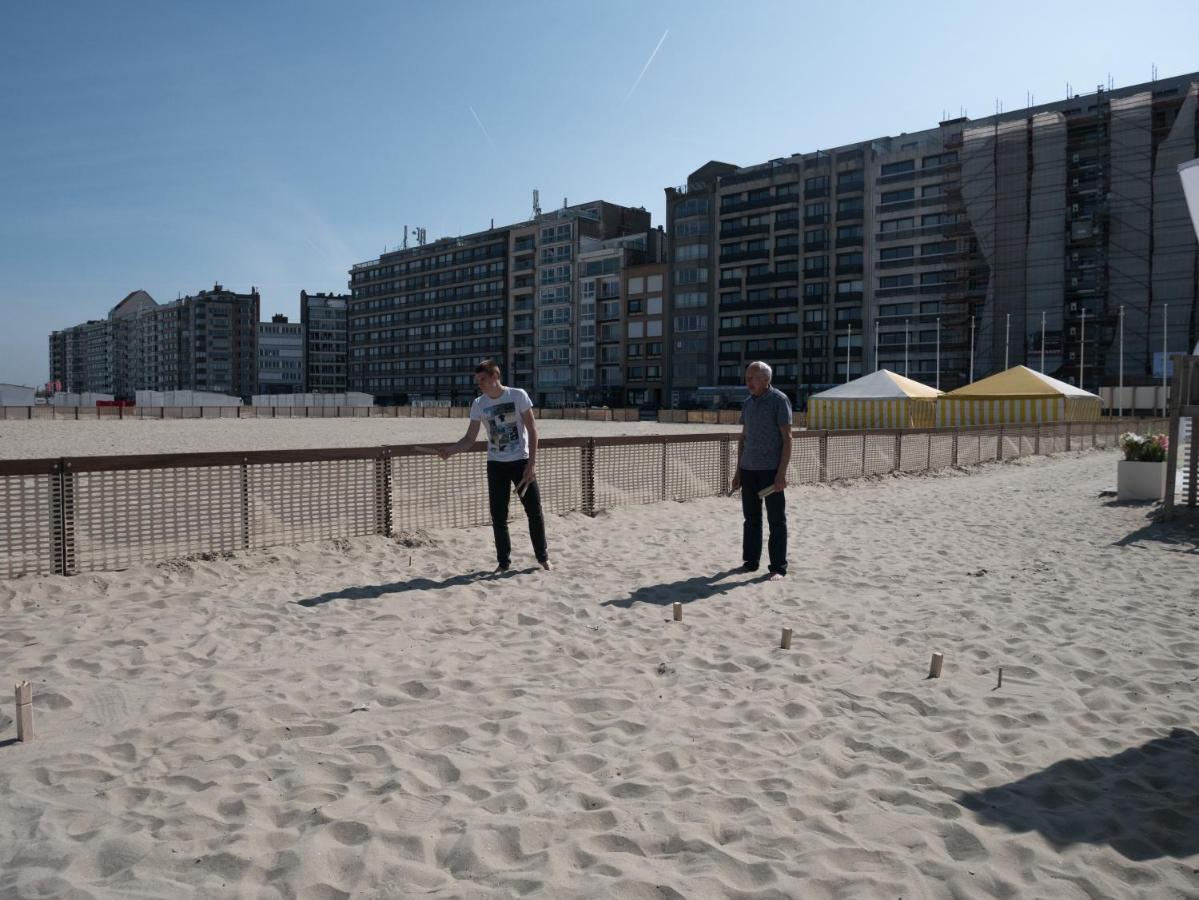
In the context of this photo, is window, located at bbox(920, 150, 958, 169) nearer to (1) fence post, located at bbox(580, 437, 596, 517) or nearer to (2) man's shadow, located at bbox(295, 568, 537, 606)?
(1) fence post, located at bbox(580, 437, 596, 517)

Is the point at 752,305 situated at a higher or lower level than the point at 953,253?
lower

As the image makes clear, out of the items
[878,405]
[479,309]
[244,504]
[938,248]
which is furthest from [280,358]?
[244,504]

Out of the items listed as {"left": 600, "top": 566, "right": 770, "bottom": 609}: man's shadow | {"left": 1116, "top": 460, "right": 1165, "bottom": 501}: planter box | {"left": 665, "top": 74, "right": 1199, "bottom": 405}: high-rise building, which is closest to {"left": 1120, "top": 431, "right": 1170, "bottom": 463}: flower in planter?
{"left": 1116, "top": 460, "right": 1165, "bottom": 501}: planter box

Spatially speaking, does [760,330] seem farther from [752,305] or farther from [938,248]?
[938,248]

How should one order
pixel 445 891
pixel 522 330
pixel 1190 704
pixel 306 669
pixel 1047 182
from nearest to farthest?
pixel 445 891 < pixel 1190 704 < pixel 306 669 < pixel 1047 182 < pixel 522 330

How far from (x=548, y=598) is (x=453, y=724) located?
2615mm

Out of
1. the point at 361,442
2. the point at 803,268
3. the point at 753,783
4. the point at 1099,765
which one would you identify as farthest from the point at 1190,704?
the point at 803,268

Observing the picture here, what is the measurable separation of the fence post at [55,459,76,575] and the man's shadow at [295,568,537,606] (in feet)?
6.60

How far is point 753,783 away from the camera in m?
3.49

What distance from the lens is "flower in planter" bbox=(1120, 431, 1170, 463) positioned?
497 inches

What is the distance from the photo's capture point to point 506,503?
741 cm

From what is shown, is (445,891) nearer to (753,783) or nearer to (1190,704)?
(753,783)

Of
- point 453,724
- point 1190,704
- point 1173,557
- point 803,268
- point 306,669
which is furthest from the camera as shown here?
point 803,268

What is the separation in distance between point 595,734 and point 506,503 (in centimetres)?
362
